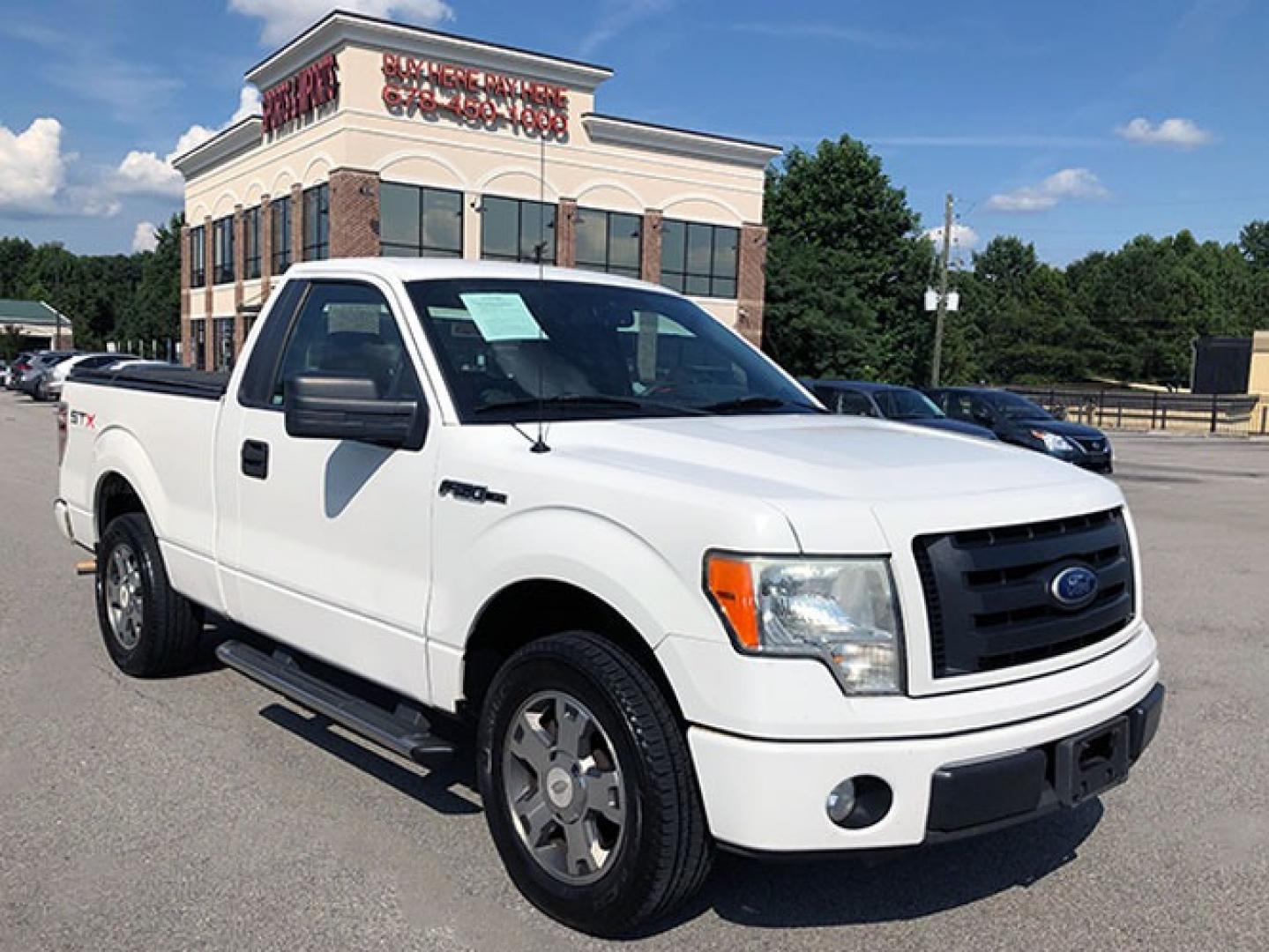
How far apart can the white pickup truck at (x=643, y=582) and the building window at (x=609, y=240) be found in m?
34.3

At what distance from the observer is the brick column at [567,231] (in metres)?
38.0

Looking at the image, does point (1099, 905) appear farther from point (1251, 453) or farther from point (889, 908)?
point (1251, 453)

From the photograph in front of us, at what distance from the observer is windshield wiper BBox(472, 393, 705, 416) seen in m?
3.91

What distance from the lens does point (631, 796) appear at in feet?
10.3

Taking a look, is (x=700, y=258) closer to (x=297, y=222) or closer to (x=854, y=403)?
(x=297, y=222)

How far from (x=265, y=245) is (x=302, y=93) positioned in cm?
620

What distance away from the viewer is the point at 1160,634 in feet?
24.7

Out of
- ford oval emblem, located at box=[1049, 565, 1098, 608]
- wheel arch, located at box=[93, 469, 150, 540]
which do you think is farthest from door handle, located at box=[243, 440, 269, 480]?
ford oval emblem, located at box=[1049, 565, 1098, 608]

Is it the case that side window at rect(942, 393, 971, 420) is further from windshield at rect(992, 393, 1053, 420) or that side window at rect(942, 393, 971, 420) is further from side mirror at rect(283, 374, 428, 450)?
side mirror at rect(283, 374, 428, 450)

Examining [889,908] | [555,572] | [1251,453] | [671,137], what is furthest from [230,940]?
[671,137]

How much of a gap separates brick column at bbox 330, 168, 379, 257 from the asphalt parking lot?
96.7 ft

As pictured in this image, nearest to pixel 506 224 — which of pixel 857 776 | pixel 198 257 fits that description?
pixel 198 257

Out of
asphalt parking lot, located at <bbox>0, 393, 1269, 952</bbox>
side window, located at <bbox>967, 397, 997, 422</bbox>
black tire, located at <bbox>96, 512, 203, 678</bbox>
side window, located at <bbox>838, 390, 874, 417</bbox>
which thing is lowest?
asphalt parking lot, located at <bbox>0, 393, 1269, 952</bbox>

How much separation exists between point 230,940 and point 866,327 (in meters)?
51.5
